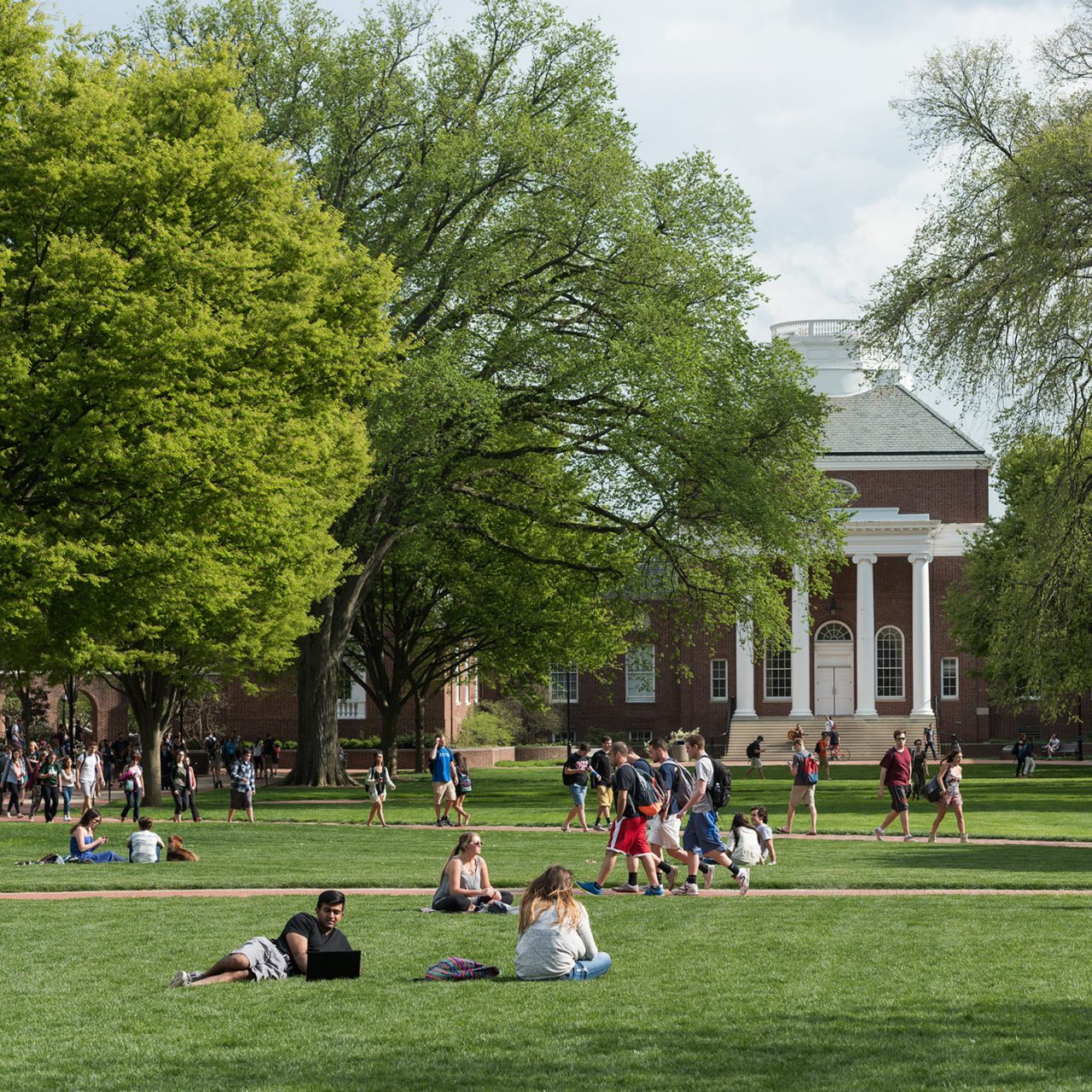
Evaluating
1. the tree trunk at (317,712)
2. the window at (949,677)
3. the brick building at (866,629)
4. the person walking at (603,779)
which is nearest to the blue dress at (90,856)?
the person walking at (603,779)

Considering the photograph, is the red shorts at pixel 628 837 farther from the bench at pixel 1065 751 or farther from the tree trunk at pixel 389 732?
the bench at pixel 1065 751

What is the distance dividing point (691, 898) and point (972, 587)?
4514 centimetres

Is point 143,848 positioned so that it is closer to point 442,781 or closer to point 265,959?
point 442,781

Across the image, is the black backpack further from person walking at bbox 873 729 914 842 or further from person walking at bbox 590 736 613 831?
person walking at bbox 590 736 613 831

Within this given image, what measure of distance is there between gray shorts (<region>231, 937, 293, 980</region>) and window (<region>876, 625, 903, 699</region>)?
56725 millimetres

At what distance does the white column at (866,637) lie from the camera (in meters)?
63.4

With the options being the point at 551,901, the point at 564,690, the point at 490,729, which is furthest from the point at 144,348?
the point at 564,690

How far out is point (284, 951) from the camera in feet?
37.1

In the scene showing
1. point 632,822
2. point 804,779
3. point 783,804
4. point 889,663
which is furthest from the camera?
point 889,663

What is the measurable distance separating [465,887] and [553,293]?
24.3 m

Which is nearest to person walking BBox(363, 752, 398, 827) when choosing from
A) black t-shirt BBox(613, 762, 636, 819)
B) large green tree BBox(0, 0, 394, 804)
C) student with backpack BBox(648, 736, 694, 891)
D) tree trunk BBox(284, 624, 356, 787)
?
large green tree BBox(0, 0, 394, 804)

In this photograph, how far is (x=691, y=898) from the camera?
647 inches

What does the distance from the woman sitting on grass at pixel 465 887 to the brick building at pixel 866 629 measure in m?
45.0

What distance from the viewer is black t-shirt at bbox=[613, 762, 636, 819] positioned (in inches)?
622
